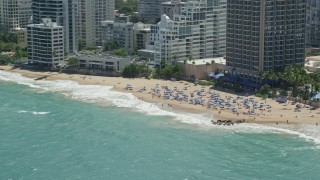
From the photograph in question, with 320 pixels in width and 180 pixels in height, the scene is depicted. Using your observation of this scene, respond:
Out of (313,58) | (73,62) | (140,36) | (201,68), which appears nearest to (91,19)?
(140,36)

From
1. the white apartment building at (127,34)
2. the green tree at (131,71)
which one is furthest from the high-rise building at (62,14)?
the green tree at (131,71)

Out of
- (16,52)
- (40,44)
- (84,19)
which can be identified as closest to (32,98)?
(40,44)

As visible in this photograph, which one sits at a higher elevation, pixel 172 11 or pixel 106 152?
pixel 172 11

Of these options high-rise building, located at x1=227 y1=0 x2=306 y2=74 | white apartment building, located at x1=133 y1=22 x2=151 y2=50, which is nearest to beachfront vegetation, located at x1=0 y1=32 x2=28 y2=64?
white apartment building, located at x1=133 y1=22 x2=151 y2=50

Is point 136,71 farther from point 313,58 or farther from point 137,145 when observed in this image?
point 137,145

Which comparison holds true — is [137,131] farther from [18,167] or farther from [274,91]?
[274,91]

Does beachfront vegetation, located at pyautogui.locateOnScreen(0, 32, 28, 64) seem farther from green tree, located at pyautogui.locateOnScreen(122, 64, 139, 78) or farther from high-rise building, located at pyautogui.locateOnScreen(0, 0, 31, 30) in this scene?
green tree, located at pyautogui.locateOnScreen(122, 64, 139, 78)
